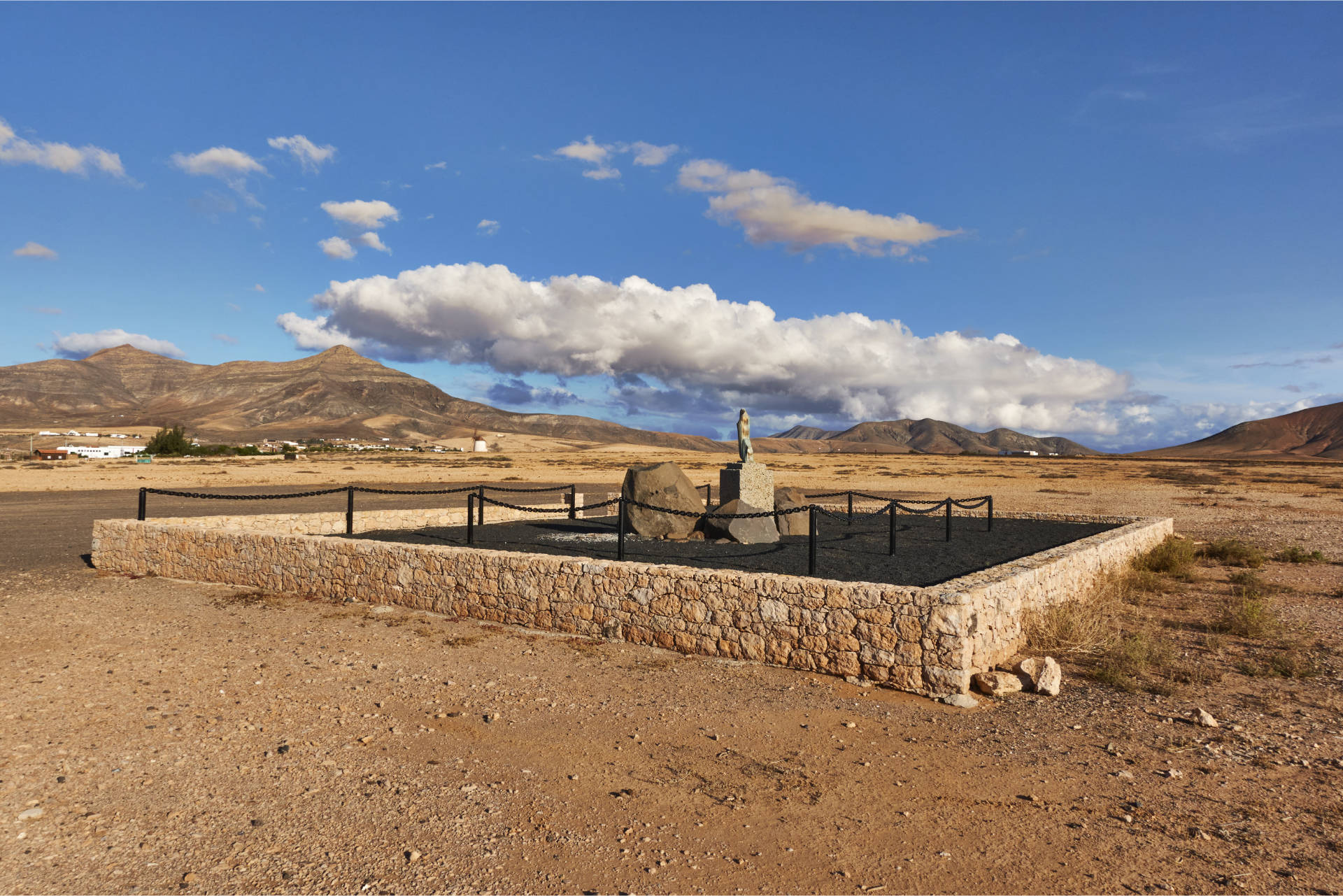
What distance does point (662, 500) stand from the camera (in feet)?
41.4

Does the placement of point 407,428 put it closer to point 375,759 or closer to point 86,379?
point 86,379

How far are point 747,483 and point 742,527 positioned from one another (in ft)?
5.97

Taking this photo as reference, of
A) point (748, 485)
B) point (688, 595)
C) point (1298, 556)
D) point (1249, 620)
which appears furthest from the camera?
point (748, 485)

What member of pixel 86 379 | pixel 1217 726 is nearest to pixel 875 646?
pixel 1217 726

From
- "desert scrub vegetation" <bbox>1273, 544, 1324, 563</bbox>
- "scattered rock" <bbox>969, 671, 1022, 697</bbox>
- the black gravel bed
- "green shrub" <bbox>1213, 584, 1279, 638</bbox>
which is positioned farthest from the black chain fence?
"desert scrub vegetation" <bbox>1273, 544, 1324, 563</bbox>

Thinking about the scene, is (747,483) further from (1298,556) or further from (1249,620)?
(1298,556)

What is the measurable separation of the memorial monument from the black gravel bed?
44.5 inches

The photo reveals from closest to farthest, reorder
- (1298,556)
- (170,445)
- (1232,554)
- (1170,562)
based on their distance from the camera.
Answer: (1170,562) → (1298,556) → (1232,554) → (170,445)

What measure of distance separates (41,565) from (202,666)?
738 centimetres

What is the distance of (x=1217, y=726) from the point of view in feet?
17.0

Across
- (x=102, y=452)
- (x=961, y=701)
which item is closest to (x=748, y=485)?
(x=961, y=701)

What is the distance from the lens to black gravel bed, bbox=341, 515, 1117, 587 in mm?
8828

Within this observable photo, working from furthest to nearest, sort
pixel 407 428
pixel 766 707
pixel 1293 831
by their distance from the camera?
1. pixel 407 428
2. pixel 766 707
3. pixel 1293 831

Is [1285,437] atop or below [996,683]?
atop
